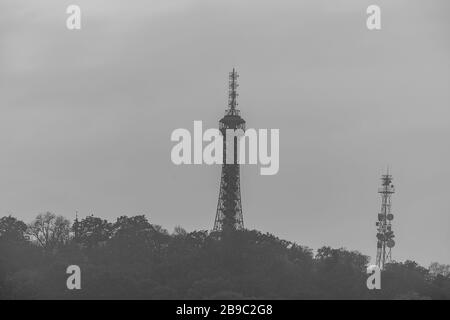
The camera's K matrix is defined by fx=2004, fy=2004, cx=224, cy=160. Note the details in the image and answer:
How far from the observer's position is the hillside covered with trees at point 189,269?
17175 centimetres

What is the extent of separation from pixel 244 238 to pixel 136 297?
1881cm

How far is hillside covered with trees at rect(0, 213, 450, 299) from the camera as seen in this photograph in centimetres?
17175

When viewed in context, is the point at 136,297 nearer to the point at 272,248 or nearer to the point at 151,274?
the point at 151,274

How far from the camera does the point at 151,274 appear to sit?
177125mm

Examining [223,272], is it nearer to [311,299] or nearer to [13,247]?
[311,299]

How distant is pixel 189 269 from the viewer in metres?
178

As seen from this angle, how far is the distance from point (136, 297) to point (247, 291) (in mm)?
10365

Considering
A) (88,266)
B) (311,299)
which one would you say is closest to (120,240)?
(88,266)

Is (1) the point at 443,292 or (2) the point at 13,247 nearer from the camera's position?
(1) the point at 443,292

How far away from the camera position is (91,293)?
561ft

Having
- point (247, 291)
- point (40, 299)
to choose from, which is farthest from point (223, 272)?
point (40, 299)
